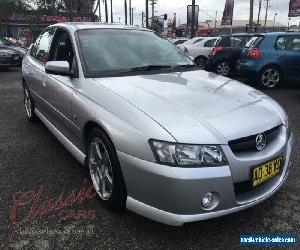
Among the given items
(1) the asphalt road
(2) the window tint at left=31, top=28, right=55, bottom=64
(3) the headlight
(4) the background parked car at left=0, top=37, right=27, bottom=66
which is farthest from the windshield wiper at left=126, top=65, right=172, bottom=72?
(4) the background parked car at left=0, top=37, right=27, bottom=66

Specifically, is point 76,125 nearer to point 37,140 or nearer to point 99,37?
point 99,37

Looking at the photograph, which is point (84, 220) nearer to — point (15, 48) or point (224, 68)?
point (224, 68)

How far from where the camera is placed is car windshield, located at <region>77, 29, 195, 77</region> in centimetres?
383

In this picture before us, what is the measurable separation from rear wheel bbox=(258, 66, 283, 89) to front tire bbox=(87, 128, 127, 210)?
24.7ft

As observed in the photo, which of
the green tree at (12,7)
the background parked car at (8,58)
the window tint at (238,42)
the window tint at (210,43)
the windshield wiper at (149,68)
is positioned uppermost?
the green tree at (12,7)

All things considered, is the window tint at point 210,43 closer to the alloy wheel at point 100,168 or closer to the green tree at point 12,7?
the alloy wheel at point 100,168

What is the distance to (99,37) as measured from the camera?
4.16 metres

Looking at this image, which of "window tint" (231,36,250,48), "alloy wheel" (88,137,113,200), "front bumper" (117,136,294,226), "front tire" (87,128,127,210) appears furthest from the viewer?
"window tint" (231,36,250,48)

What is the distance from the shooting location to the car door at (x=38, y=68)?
495cm

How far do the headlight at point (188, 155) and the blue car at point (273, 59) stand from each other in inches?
309

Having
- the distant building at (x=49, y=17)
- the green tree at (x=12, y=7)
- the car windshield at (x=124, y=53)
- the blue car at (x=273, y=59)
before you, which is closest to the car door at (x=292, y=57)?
the blue car at (x=273, y=59)

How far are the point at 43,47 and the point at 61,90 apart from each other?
1.49 m

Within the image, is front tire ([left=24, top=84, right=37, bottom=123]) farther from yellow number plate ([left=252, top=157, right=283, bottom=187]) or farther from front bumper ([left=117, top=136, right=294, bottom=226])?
yellow number plate ([left=252, top=157, right=283, bottom=187])

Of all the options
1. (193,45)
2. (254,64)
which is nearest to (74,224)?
(254,64)
